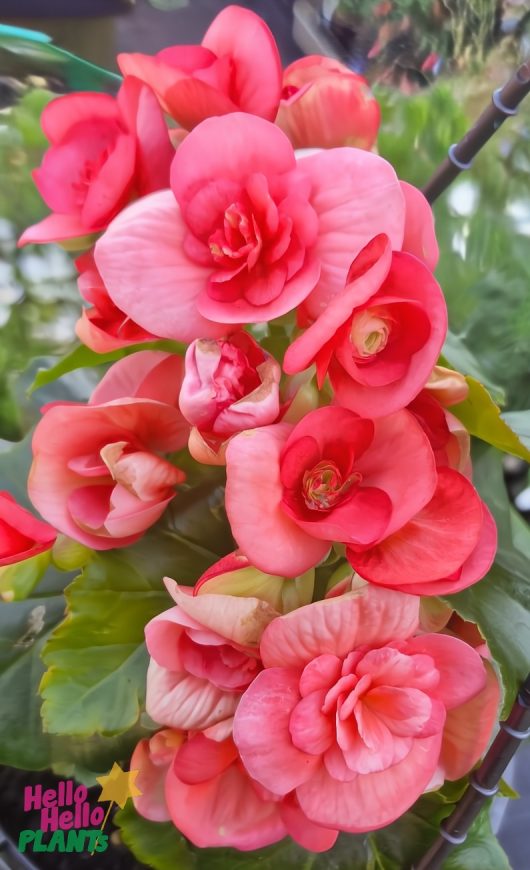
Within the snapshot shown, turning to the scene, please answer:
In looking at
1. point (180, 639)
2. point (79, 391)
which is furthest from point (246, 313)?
point (79, 391)

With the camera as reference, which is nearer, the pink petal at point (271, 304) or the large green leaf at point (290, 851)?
the pink petal at point (271, 304)

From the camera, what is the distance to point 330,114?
342 millimetres

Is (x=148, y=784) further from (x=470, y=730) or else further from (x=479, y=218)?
(x=479, y=218)

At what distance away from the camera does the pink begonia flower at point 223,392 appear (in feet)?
0.97

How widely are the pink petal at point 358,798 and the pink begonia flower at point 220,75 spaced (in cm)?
30

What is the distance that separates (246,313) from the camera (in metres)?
0.30

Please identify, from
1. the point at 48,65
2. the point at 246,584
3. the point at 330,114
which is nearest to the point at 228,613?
the point at 246,584

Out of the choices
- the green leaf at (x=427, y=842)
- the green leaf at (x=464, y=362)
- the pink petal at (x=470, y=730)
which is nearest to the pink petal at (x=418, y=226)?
the green leaf at (x=464, y=362)

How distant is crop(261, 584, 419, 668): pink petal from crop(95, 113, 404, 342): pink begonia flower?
12cm

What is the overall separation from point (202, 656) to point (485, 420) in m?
0.17

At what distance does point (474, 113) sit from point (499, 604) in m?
0.31

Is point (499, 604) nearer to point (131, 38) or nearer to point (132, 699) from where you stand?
point (132, 699)

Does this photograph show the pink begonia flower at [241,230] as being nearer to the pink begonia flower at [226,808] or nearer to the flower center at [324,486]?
the flower center at [324,486]

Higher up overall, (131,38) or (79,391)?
(131,38)
